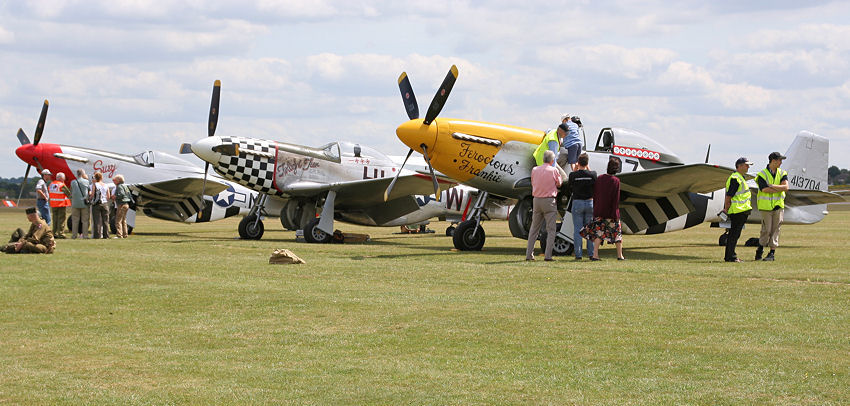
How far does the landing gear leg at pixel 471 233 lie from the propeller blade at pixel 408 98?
70.8 inches

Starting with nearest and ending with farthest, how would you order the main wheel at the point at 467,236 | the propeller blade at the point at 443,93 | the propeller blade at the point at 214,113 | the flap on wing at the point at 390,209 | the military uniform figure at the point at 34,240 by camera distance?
the military uniform figure at the point at 34,240
the propeller blade at the point at 443,93
the main wheel at the point at 467,236
the propeller blade at the point at 214,113
the flap on wing at the point at 390,209

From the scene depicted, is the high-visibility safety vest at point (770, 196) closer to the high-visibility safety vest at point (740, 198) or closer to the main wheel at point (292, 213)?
the high-visibility safety vest at point (740, 198)

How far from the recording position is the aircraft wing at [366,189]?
17875 millimetres

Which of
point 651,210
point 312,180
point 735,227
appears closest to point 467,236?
point 651,210

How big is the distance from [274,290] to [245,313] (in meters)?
1.40

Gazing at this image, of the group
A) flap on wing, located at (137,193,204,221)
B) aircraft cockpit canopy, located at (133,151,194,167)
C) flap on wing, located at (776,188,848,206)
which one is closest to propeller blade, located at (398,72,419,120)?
flap on wing, located at (776,188,848,206)

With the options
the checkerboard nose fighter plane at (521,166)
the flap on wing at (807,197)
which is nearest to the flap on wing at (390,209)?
the checkerboard nose fighter plane at (521,166)

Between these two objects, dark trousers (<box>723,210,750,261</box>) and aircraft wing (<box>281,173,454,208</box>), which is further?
aircraft wing (<box>281,173,454,208</box>)

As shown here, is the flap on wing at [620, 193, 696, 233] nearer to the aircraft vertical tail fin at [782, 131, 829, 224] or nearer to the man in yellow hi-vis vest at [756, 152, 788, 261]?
the man in yellow hi-vis vest at [756, 152, 788, 261]

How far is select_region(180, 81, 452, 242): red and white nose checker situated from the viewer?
59.6 feet

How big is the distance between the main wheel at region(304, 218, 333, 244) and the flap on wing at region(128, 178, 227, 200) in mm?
5463

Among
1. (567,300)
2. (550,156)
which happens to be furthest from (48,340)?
(550,156)

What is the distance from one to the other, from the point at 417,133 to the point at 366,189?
4894mm

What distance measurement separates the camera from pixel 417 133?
45.3 ft
